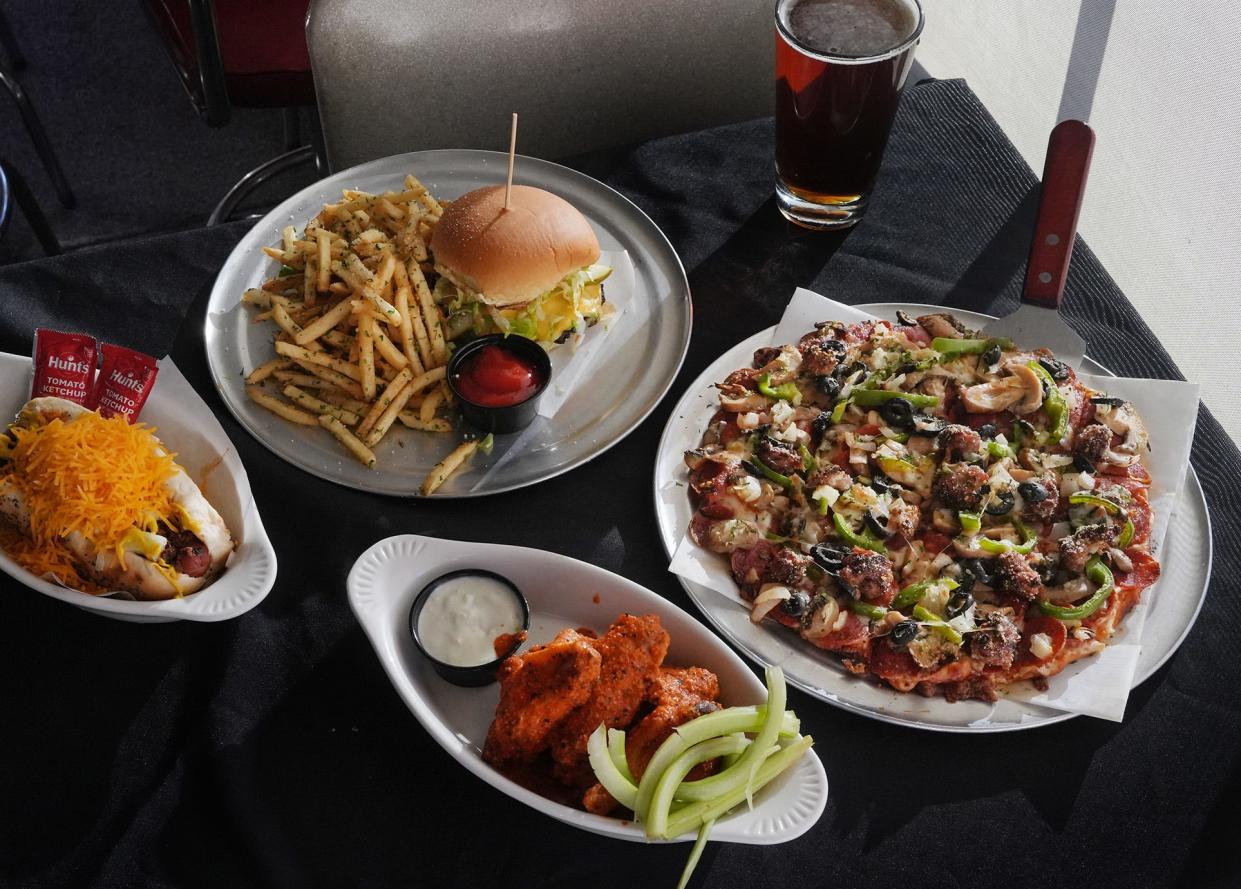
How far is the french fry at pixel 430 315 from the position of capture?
9.41 ft

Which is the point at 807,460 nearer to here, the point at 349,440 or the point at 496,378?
the point at 496,378

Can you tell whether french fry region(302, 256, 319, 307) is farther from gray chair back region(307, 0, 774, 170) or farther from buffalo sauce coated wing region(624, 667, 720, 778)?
buffalo sauce coated wing region(624, 667, 720, 778)

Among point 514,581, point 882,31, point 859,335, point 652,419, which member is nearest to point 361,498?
point 514,581

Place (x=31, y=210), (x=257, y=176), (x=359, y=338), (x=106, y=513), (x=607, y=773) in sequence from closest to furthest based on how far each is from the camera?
(x=607, y=773) < (x=106, y=513) < (x=359, y=338) < (x=31, y=210) < (x=257, y=176)

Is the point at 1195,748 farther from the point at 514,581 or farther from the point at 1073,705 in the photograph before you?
the point at 514,581

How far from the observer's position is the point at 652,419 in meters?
2.88

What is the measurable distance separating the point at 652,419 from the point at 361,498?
2.55ft

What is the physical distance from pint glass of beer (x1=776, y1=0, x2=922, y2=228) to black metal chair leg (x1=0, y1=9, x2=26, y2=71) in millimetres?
4633

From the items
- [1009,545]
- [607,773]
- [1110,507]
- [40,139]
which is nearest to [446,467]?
[607,773]

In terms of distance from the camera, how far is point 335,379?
9.19 feet

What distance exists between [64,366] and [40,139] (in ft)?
9.83

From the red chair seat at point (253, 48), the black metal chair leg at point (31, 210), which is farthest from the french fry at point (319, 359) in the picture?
the black metal chair leg at point (31, 210)

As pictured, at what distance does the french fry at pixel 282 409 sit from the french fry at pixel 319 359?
12 cm

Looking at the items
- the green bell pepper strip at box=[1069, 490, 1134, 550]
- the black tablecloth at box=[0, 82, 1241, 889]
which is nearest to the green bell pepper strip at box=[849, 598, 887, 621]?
the black tablecloth at box=[0, 82, 1241, 889]
